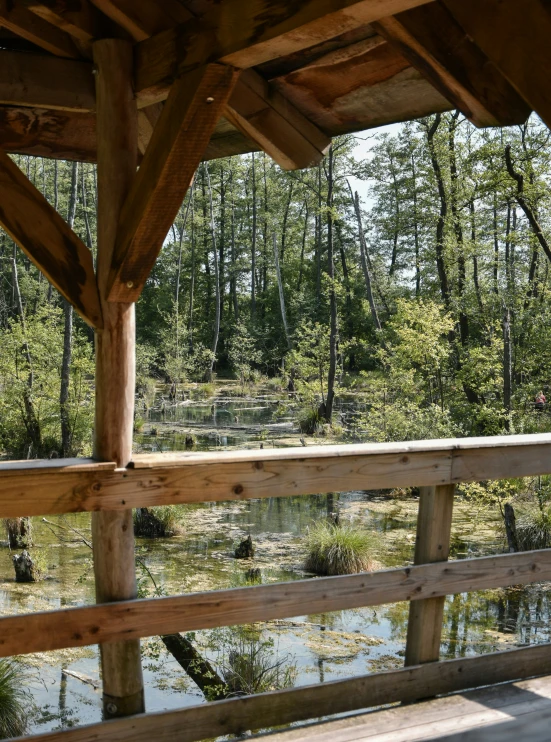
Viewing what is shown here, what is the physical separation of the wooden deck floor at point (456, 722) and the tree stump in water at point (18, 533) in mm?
6483

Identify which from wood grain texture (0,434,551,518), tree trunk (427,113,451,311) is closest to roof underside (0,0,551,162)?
wood grain texture (0,434,551,518)

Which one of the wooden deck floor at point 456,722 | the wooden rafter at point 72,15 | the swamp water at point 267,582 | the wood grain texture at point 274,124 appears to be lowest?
the swamp water at point 267,582

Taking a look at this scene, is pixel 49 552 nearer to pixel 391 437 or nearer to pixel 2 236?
pixel 391 437

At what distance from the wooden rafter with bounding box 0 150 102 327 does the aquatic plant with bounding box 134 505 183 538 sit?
261 inches

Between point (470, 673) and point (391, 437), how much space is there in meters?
9.89

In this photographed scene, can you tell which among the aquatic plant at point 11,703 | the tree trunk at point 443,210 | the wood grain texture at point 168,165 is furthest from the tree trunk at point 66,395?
the wood grain texture at point 168,165

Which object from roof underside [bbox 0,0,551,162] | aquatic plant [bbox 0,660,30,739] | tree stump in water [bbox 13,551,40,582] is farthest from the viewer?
tree stump in water [bbox 13,551,40,582]

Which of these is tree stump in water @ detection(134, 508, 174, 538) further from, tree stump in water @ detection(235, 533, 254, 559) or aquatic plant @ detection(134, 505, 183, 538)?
tree stump in water @ detection(235, 533, 254, 559)

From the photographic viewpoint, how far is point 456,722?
6.79ft

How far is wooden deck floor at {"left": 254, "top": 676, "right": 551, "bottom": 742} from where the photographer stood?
197 centimetres

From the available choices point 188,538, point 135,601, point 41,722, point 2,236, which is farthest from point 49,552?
point 2,236

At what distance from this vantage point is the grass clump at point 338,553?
7.29 metres

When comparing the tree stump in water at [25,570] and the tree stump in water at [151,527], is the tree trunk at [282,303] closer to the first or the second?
the tree stump in water at [151,527]

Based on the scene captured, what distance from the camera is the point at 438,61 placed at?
1.94m
